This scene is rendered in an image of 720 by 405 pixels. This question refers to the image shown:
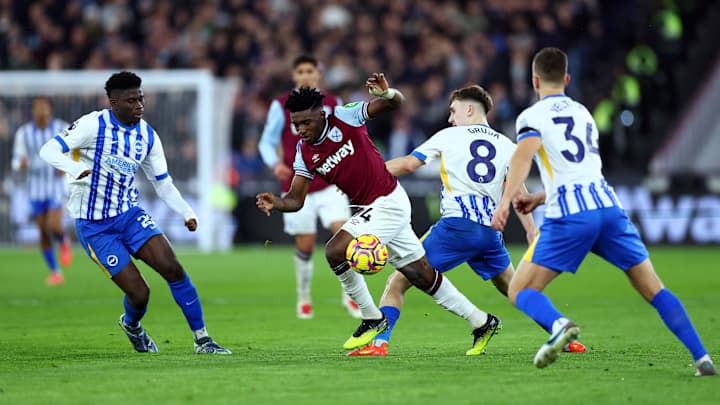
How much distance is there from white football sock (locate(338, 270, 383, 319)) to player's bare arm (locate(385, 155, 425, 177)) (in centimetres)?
84

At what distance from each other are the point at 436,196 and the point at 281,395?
16872 millimetres

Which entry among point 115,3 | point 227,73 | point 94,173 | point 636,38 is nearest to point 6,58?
point 115,3

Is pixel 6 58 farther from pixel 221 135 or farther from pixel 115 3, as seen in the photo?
pixel 221 135

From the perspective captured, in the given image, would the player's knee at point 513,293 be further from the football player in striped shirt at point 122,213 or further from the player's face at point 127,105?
the player's face at point 127,105

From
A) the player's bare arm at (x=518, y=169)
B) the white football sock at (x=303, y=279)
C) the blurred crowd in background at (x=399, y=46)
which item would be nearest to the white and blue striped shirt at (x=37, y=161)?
the white football sock at (x=303, y=279)

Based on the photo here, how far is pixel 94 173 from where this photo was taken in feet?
30.8

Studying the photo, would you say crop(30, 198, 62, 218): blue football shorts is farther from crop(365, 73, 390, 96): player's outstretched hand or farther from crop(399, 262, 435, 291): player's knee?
crop(365, 73, 390, 96): player's outstretched hand

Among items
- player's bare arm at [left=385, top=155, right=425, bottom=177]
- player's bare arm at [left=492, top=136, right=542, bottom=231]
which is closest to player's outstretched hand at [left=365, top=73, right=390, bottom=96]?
player's bare arm at [left=385, top=155, right=425, bottom=177]

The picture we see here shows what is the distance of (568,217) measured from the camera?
24.9ft

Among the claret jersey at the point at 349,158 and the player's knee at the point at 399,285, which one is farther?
the player's knee at the point at 399,285

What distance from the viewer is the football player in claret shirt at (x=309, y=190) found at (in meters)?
12.8

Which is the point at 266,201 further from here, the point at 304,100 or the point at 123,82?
the point at 123,82

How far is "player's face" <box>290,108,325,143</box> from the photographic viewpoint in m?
8.87

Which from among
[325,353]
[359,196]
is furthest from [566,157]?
[325,353]
